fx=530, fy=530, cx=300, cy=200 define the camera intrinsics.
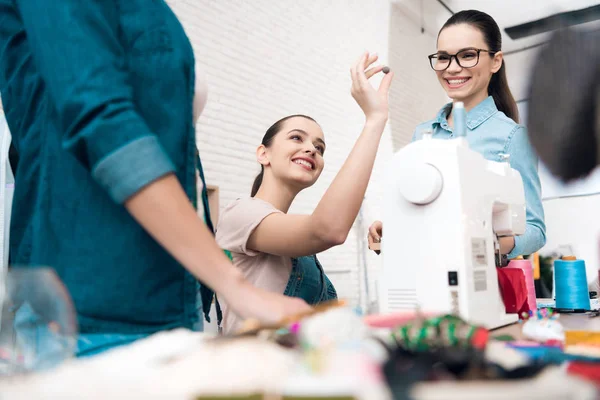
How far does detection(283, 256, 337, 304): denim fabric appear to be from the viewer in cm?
172

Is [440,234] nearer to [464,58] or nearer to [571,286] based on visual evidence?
[571,286]

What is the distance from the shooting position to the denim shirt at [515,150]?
170 centimetres

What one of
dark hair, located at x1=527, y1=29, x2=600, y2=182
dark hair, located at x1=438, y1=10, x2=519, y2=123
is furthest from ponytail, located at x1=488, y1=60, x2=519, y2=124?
dark hair, located at x1=527, y1=29, x2=600, y2=182

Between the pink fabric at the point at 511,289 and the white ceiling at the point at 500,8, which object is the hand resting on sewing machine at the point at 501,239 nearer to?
the pink fabric at the point at 511,289

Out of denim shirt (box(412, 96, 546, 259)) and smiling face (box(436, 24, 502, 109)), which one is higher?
smiling face (box(436, 24, 502, 109))

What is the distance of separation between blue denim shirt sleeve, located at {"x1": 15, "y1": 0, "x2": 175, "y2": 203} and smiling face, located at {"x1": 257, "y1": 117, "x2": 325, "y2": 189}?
1129mm

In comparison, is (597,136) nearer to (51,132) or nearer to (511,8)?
(51,132)

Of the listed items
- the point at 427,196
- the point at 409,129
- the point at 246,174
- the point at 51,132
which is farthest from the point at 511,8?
the point at 51,132

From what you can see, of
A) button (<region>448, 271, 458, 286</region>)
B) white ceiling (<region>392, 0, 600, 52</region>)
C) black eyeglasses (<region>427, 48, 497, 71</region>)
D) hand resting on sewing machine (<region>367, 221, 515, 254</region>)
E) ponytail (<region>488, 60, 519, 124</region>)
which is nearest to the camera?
button (<region>448, 271, 458, 286</region>)

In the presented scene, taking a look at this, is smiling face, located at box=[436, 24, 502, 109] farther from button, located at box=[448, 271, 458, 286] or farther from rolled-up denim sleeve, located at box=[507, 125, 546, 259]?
button, located at box=[448, 271, 458, 286]

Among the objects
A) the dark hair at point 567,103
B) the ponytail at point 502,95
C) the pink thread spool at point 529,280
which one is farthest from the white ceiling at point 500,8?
the dark hair at point 567,103

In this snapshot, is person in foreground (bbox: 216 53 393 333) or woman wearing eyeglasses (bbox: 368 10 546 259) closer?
person in foreground (bbox: 216 53 393 333)

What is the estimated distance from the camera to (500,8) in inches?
262

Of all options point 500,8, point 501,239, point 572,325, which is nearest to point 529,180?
point 501,239
